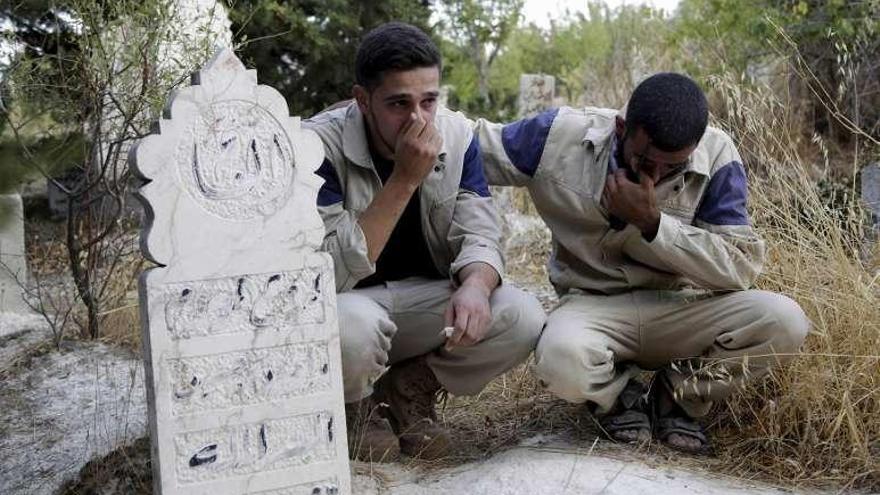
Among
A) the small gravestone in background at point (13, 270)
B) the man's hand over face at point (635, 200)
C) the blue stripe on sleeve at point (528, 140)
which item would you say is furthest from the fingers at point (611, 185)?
the small gravestone in background at point (13, 270)

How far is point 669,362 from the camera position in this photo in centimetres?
349

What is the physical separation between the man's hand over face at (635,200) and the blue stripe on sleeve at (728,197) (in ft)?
0.98

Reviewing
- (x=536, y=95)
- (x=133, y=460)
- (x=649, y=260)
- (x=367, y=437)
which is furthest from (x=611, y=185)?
(x=536, y=95)

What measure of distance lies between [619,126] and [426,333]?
36.6 inches

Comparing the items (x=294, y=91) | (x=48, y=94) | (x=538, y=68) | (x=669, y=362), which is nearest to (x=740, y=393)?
(x=669, y=362)

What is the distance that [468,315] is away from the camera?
3.04 meters

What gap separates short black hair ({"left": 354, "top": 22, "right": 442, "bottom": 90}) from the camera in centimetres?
311

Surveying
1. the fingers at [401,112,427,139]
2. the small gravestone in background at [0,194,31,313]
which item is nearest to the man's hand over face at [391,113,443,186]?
the fingers at [401,112,427,139]

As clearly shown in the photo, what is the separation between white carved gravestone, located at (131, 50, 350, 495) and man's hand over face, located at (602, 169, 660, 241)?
3.04 feet

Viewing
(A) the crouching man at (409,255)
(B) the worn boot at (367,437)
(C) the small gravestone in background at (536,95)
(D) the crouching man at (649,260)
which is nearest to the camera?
(A) the crouching man at (409,255)

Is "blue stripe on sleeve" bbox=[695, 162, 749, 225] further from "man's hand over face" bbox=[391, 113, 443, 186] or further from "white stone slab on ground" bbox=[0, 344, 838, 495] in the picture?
"man's hand over face" bbox=[391, 113, 443, 186]

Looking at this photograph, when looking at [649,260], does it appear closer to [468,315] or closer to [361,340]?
[468,315]

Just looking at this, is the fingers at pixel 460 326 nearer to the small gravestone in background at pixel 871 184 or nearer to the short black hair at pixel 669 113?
the short black hair at pixel 669 113

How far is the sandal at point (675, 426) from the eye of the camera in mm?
3354
